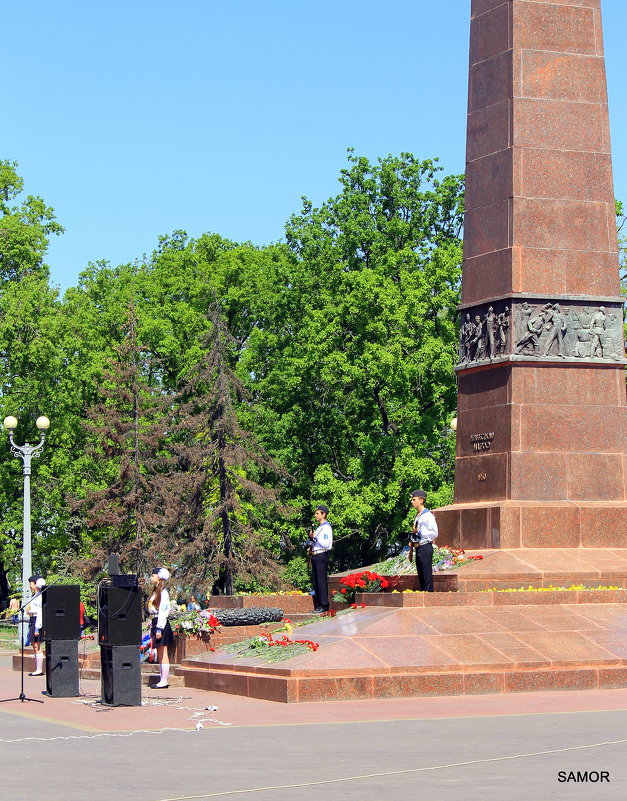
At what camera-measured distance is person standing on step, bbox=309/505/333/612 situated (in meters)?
20.0

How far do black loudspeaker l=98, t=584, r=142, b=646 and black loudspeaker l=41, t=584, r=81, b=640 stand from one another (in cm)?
203

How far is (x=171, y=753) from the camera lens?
11234 mm

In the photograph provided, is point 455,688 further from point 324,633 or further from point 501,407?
point 501,407

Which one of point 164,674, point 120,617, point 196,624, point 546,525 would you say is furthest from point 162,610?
point 546,525

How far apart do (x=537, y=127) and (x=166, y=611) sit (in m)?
9.97

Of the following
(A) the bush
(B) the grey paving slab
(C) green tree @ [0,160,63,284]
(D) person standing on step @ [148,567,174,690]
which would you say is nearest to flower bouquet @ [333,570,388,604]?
(D) person standing on step @ [148,567,174,690]

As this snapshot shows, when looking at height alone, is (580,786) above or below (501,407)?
below

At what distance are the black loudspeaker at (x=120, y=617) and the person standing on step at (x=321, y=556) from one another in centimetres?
440

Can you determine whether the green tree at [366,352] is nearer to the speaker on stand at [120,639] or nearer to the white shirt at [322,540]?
the white shirt at [322,540]

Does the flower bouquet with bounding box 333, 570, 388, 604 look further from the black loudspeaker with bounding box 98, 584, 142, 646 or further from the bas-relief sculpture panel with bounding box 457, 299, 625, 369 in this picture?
the black loudspeaker with bounding box 98, 584, 142, 646

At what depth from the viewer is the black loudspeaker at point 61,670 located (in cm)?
1766

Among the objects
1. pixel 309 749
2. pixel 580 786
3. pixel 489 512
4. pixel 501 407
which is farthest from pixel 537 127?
pixel 580 786

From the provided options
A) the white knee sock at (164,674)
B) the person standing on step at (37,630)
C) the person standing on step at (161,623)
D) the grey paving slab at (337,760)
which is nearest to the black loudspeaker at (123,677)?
the person standing on step at (161,623)

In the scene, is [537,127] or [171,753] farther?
[537,127]
